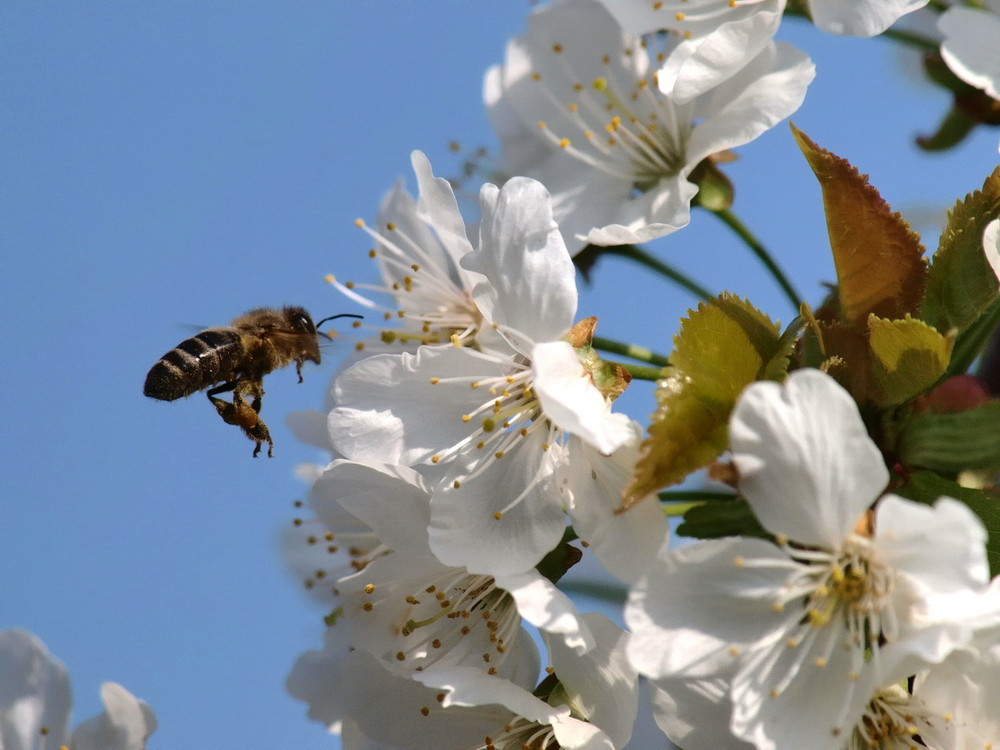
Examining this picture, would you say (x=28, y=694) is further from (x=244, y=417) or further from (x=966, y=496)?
(x=966, y=496)

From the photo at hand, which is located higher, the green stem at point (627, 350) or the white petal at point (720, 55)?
the white petal at point (720, 55)

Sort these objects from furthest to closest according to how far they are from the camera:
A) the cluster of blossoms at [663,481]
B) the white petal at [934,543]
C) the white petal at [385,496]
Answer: the white petal at [385,496], the cluster of blossoms at [663,481], the white petal at [934,543]

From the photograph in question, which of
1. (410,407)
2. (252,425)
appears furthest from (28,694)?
(410,407)

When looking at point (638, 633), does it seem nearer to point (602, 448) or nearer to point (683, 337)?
point (602, 448)

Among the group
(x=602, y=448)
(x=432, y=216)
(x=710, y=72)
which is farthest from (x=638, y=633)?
(x=710, y=72)

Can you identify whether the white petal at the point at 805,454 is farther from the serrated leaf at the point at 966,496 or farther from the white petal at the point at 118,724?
the white petal at the point at 118,724

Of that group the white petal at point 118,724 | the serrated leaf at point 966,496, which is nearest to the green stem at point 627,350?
the serrated leaf at point 966,496

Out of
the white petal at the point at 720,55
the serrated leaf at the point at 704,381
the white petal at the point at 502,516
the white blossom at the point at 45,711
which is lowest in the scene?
the white blossom at the point at 45,711

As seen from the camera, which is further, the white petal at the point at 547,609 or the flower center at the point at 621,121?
the flower center at the point at 621,121
